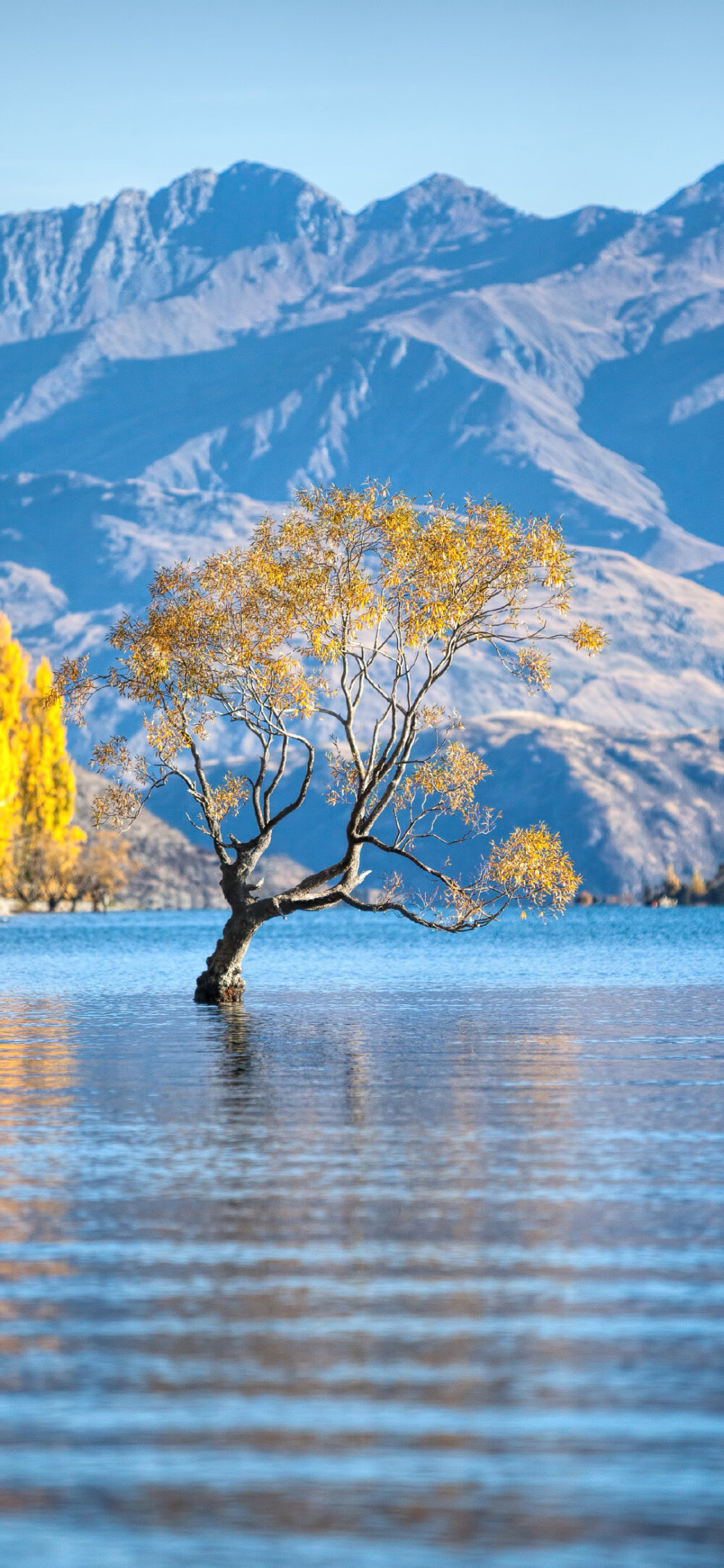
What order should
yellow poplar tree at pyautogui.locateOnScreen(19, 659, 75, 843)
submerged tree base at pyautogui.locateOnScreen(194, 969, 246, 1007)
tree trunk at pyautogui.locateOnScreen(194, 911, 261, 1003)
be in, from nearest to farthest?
tree trunk at pyautogui.locateOnScreen(194, 911, 261, 1003)
submerged tree base at pyautogui.locateOnScreen(194, 969, 246, 1007)
yellow poplar tree at pyautogui.locateOnScreen(19, 659, 75, 843)

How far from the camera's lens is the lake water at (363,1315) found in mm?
11789

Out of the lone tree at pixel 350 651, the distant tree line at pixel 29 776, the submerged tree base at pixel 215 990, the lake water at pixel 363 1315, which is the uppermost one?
the distant tree line at pixel 29 776

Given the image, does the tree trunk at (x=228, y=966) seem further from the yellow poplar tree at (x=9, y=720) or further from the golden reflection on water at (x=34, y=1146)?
the yellow poplar tree at (x=9, y=720)

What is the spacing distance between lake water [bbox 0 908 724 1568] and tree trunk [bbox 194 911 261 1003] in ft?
48.2

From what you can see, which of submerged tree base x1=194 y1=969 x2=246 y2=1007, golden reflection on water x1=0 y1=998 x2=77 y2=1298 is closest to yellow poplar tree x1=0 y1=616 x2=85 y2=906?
submerged tree base x1=194 y1=969 x2=246 y2=1007

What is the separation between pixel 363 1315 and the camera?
658 inches

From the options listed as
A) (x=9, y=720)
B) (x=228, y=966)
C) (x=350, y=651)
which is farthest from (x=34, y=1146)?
(x=9, y=720)

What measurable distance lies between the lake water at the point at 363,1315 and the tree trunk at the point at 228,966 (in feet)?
48.2

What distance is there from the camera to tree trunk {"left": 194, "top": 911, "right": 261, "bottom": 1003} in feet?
183

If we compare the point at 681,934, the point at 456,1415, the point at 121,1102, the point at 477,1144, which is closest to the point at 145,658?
the point at 121,1102

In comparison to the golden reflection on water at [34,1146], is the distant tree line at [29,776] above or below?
above

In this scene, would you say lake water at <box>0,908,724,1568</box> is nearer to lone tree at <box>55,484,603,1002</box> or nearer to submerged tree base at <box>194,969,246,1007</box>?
lone tree at <box>55,484,603,1002</box>

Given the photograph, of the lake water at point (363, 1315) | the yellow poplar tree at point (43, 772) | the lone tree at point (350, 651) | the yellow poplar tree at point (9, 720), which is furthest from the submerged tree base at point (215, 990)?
the yellow poplar tree at point (43, 772)

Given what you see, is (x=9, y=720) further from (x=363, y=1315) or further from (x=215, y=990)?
(x=363, y=1315)
